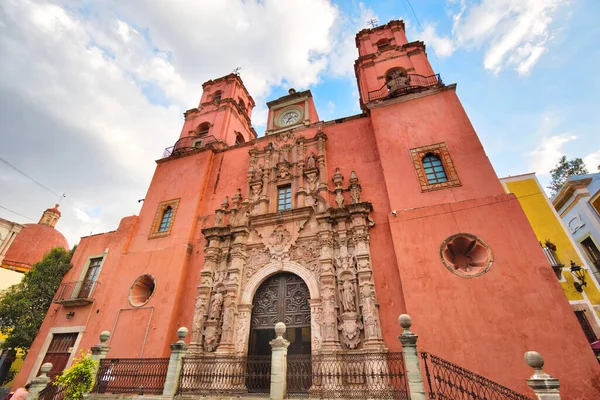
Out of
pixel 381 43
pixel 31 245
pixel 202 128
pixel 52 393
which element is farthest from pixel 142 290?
pixel 31 245

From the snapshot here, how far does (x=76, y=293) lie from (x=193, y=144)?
8641mm

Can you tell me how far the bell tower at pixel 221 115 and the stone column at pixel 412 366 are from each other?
506 inches

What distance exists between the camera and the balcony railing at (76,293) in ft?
35.3

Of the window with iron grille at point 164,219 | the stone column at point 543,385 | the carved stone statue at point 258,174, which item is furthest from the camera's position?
the carved stone statue at point 258,174

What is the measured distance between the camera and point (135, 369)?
8.24 m

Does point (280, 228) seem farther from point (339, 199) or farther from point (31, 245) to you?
point (31, 245)

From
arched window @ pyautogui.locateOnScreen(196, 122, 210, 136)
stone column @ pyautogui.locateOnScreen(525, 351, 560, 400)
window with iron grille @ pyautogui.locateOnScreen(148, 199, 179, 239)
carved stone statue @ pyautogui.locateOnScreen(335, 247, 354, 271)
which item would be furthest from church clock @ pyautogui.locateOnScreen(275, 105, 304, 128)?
stone column @ pyautogui.locateOnScreen(525, 351, 560, 400)

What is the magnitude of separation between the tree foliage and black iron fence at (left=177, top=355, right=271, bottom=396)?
219cm

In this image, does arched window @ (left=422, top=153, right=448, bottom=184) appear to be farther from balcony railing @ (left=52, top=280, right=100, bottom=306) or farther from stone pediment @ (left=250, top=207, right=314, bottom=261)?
balcony railing @ (left=52, top=280, right=100, bottom=306)

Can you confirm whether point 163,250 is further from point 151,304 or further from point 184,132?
point 184,132

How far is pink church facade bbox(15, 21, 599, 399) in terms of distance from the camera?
682cm

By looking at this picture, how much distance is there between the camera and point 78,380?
7.03 metres

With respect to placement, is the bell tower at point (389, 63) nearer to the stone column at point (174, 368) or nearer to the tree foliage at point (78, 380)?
the stone column at point (174, 368)

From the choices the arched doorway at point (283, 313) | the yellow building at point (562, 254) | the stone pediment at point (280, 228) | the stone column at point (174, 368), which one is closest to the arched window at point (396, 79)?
the yellow building at point (562, 254)
